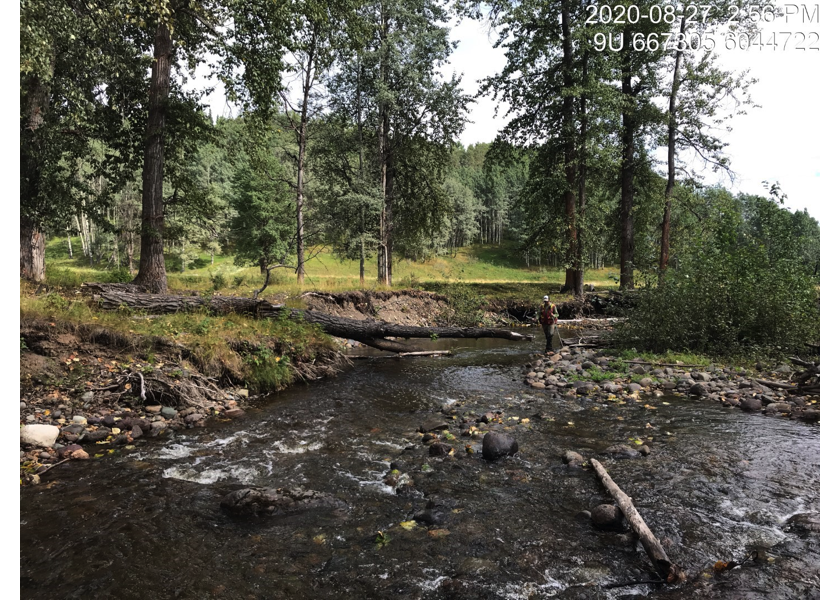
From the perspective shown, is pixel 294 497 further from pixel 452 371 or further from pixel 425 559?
pixel 452 371

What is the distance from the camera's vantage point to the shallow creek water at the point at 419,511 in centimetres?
348

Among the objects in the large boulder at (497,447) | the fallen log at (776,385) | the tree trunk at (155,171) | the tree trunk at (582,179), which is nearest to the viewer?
the large boulder at (497,447)

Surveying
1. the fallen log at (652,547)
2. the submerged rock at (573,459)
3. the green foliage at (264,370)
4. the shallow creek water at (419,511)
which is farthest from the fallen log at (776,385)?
the green foliage at (264,370)

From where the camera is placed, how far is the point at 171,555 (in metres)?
3.84

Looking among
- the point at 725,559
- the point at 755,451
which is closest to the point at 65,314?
the point at 725,559

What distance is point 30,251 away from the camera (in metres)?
12.2

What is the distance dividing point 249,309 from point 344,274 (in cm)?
5176

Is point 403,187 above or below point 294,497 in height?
above

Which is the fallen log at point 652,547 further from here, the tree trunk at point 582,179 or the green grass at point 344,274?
the tree trunk at point 582,179

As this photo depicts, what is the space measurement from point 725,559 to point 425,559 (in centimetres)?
268

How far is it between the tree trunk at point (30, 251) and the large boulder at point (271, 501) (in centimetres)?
1119

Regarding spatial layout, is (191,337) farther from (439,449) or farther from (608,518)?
(608,518)

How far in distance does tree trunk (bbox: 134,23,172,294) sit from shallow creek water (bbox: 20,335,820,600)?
7346 mm

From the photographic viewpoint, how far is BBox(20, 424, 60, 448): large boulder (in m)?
5.88
